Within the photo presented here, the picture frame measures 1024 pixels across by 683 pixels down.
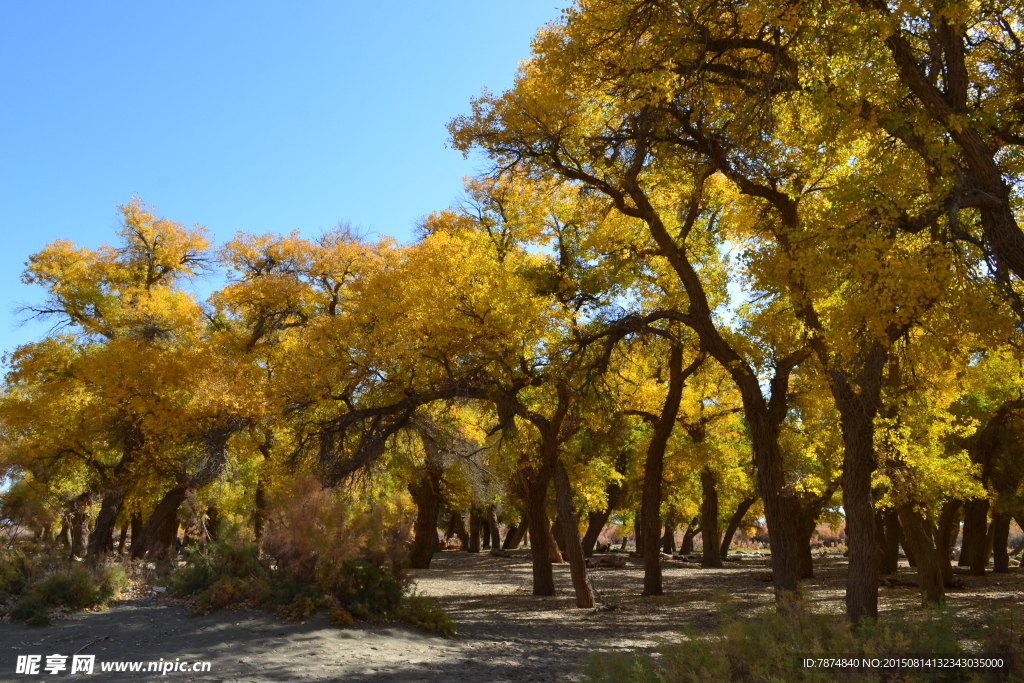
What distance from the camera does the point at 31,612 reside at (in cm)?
1048

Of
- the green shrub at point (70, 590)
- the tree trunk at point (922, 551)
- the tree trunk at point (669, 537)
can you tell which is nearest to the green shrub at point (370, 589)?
the green shrub at point (70, 590)

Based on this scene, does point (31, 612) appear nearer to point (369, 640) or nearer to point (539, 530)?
point (369, 640)

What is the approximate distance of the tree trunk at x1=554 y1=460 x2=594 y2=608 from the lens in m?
15.8

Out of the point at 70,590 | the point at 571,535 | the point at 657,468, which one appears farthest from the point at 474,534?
the point at 70,590

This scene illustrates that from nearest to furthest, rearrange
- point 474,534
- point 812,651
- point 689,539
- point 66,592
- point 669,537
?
1. point 812,651
2. point 66,592
3. point 474,534
4. point 689,539
5. point 669,537

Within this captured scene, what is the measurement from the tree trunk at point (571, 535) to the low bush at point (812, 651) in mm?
8985

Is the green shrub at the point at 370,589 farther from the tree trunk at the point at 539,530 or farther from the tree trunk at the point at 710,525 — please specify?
the tree trunk at the point at 710,525

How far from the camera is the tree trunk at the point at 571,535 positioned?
15773mm

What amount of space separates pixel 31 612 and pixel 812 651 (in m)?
10.3

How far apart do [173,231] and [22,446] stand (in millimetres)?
8301

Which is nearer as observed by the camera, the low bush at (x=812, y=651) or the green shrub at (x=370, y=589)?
the low bush at (x=812, y=651)

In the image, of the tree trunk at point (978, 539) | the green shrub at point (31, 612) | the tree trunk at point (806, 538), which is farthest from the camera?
the tree trunk at point (978, 539)

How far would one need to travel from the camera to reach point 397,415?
15.7 meters

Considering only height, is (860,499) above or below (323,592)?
above
